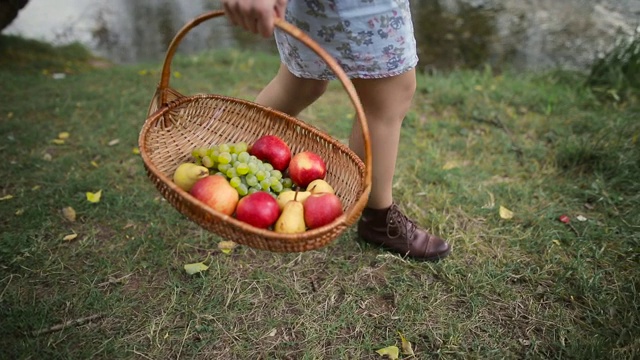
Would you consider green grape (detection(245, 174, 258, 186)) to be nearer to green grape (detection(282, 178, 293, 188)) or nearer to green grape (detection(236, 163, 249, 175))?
green grape (detection(236, 163, 249, 175))

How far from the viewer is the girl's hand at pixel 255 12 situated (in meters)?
1.05

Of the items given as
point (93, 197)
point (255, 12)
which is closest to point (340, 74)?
point (255, 12)

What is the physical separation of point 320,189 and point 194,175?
37 centimetres

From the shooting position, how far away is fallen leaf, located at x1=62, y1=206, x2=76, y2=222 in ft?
6.48

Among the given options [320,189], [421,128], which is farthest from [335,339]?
[421,128]

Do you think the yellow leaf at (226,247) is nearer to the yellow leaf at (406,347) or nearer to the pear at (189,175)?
the pear at (189,175)

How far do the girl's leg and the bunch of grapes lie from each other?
345mm

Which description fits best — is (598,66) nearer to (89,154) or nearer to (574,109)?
(574,109)

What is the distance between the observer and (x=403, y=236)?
181cm

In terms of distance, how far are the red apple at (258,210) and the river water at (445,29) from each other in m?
3.27

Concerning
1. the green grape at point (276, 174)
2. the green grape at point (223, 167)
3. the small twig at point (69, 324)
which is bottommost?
the small twig at point (69, 324)

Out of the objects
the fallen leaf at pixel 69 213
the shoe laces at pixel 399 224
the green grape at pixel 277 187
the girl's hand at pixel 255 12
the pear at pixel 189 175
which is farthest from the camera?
the fallen leaf at pixel 69 213

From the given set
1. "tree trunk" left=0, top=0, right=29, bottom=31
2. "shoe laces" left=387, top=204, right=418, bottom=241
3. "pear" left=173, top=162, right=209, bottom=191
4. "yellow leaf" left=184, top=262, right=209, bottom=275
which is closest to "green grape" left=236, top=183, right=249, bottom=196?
"pear" left=173, top=162, right=209, bottom=191

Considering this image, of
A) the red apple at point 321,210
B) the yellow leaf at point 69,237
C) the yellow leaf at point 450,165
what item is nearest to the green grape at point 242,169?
the red apple at point 321,210
